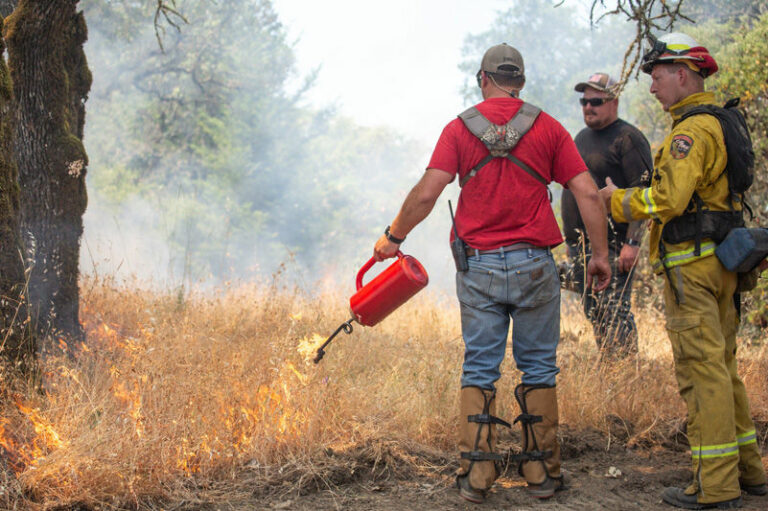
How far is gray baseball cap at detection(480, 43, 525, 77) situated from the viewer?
11.2ft

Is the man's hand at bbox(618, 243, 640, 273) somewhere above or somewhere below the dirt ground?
above

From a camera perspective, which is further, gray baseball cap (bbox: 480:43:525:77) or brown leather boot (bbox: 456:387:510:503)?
gray baseball cap (bbox: 480:43:525:77)

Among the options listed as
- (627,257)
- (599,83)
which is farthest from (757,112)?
(627,257)

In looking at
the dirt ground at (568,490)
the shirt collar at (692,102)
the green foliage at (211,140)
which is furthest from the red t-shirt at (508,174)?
the green foliage at (211,140)

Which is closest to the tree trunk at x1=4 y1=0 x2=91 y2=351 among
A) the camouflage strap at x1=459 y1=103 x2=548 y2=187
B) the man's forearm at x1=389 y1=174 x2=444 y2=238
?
the man's forearm at x1=389 y1=174 x2=444 y2=238

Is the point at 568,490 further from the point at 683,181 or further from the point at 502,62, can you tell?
the point at 502,62

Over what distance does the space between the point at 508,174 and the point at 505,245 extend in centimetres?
36

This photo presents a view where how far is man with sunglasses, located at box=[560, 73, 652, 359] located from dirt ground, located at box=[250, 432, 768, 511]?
910 mm

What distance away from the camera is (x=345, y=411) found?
402 centimetres

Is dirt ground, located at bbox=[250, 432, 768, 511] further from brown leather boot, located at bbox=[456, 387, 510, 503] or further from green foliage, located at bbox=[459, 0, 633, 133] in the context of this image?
green foliage, located at bbox=[459, 0, 633, 133]

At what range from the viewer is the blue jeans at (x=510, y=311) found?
3.33 metres

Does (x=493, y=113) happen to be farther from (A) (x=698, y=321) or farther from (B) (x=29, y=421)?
(B) (x=29, y=421)

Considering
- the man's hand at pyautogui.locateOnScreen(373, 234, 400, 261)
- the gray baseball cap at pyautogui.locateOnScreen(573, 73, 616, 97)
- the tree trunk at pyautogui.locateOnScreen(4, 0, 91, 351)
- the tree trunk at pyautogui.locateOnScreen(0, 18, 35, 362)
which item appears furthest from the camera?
the tree trunk at pyautogui.locateOnScreen(4, 0, 91, 351)

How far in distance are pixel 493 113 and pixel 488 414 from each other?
4.88 feet
